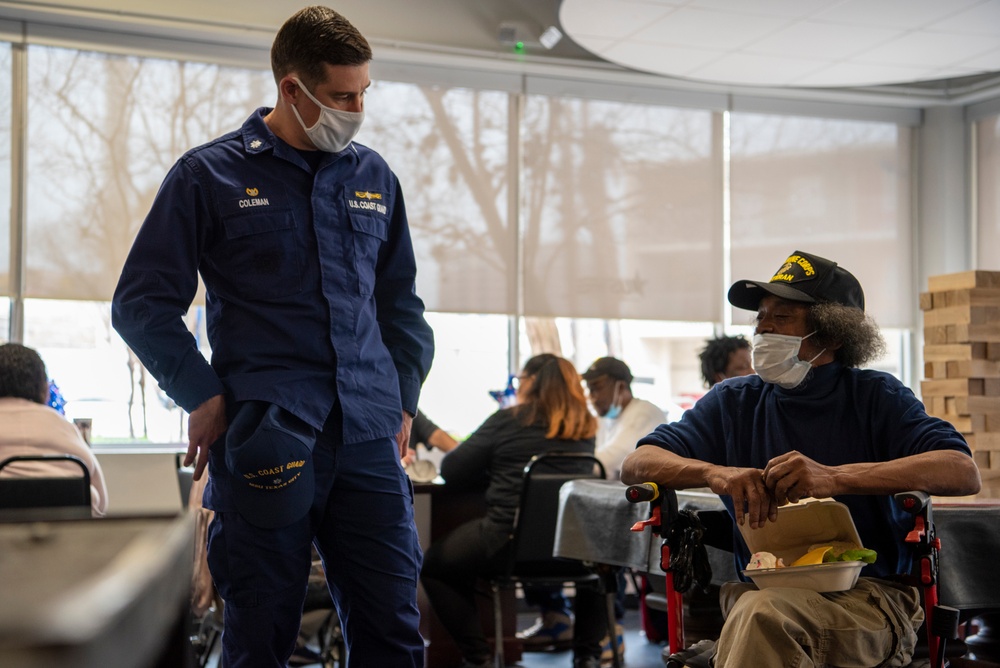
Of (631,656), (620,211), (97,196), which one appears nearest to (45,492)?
(631,656)

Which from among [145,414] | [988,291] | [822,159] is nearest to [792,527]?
[988,291]

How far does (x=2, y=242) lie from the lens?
588 centimetres

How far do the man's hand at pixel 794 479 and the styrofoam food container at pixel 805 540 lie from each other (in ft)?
0.41

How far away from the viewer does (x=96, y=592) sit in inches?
18.8

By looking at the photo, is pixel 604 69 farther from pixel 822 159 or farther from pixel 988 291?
pixel 988 291

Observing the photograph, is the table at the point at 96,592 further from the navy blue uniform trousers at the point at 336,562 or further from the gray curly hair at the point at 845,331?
the gray curly hair at the point at 845,331

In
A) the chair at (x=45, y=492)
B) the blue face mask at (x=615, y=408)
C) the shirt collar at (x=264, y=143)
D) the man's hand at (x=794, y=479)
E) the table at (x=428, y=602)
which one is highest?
the shirt collar at (x=264, y=143)

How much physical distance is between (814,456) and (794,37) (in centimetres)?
401

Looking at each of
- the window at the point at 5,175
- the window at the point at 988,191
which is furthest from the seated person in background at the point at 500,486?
the window at the point at 988,191

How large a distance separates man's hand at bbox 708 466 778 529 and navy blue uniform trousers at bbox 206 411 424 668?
630 millimetres

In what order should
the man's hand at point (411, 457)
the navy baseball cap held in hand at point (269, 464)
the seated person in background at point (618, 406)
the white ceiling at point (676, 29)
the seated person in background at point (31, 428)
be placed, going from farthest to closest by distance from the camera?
the white ceiling at point (676, 29)
the seated person in background at point (618, 406)
the man's hand at point (411, 457)
the seated person in background at point (31, 428)
the navy baseball cap held in hand at point (269, 464)

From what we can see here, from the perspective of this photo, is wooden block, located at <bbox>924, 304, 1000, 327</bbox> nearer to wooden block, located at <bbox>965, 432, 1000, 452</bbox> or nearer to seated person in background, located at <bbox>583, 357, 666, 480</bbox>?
wooden block, located at <bbox>965, 432, 1000, 452</bbox>

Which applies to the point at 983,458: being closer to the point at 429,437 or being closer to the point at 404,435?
the point at 429,437

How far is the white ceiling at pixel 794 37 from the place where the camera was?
5258 millimetres
